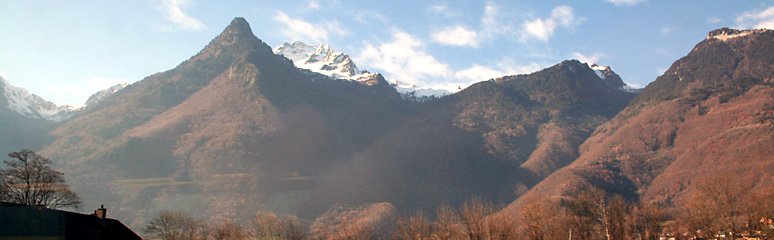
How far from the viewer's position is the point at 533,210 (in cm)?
7438

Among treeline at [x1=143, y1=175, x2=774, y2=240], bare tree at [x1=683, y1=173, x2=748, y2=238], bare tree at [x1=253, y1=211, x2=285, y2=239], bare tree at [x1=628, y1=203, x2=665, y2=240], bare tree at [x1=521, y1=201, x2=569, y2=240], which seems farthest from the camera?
bare tree at [x1=628, y1=203, x2=665, y2=240]

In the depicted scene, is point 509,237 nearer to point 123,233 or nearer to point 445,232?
point 445,232

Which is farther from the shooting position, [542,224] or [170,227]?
[170,227]

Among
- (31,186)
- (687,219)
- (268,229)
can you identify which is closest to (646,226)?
(687,219)

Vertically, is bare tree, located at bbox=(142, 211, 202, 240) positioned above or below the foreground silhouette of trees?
above

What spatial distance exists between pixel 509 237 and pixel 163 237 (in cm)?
4364

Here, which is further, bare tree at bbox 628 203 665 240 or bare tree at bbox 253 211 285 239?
bare tree at bbox 628 203 665 240

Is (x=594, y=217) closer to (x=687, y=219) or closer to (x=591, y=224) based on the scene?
(x=591, y=224)

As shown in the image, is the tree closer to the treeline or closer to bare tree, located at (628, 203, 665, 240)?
the treeline

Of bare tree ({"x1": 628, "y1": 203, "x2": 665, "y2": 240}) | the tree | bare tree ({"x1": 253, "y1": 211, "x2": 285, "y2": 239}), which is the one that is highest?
the tree

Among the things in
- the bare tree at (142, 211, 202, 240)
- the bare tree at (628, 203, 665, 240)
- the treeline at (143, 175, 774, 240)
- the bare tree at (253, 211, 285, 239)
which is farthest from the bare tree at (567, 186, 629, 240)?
the bare tree at (142, 211, 202, 240)

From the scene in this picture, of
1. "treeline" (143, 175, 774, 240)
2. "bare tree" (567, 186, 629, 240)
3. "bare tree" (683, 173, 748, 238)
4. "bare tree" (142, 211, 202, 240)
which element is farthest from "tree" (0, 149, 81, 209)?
"bare tree" (683, 173, 748, 238)

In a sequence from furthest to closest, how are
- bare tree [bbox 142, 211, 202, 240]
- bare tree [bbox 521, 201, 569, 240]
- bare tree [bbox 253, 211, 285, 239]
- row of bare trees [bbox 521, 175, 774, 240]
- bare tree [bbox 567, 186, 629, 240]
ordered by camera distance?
bare tree [bbox 567, 186, 629, 240] < bare tree [bbox 253, 211, 285, 239] < bare tree [bbox 142, 211, 202, 240] < bare tree [bbox 521, 201, 569, 240] < row of bare trees [bbox 521, 175, 774, 240]

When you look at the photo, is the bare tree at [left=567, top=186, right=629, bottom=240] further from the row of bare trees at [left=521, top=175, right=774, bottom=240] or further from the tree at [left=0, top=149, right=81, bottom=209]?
the tree at [left=0, top=149, right=81, bottom=209]
